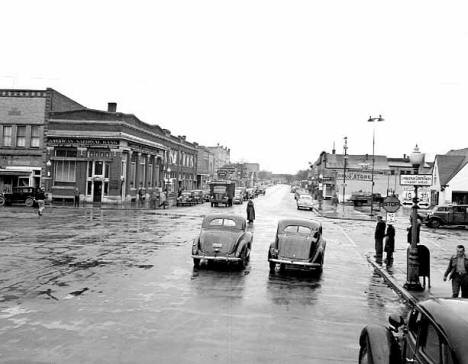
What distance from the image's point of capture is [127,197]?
5484 centimetres

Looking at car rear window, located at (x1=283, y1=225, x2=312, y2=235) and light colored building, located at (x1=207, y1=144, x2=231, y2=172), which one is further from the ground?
light colored building, located at (x1=207, y1=144, x2=231, y2=172)

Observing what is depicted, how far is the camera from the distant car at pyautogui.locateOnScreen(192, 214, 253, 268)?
593 inches

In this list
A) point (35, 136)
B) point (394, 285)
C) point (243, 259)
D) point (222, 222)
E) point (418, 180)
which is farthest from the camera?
point (35, 136)

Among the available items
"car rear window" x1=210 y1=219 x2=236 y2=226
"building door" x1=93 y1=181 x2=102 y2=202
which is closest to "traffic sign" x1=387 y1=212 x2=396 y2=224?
"car rear window" x1=210 y1=219 x2=236 y2=226

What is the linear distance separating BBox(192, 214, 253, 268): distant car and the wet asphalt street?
18.1 inches

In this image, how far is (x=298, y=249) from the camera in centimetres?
1489

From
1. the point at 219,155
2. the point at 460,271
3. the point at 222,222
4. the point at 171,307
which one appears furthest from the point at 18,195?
the point at 219,155

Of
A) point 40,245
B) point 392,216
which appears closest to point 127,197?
point 40,245

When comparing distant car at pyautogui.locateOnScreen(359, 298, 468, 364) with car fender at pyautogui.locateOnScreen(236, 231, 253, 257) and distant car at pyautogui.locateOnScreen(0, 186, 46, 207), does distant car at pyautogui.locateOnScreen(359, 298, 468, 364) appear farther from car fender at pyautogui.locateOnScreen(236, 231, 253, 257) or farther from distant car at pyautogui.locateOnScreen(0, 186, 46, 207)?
distant car at pyautogui.locateOnScreen(0, 186, 46, 207)

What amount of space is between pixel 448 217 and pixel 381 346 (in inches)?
1358

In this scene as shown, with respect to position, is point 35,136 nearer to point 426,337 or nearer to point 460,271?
point 460,271

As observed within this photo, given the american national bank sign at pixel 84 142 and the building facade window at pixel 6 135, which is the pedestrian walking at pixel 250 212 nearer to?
the american national bank sign at pixel 84 142

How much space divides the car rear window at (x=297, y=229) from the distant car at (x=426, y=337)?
31.4 feet

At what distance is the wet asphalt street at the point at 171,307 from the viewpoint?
7500 mm
